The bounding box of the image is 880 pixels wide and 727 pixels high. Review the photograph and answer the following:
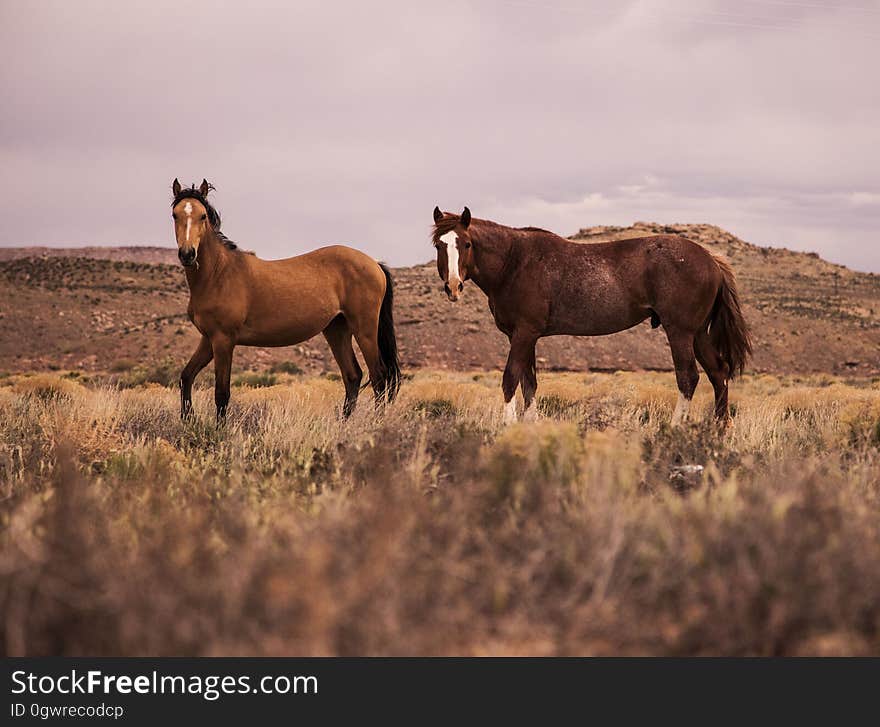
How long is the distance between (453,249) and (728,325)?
3.70 meters

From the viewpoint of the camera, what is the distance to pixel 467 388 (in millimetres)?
14062

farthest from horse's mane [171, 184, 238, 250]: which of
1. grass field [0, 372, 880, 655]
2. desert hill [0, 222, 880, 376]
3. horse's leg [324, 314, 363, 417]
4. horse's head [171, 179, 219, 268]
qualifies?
desert hill [0, 222, 880, 376]

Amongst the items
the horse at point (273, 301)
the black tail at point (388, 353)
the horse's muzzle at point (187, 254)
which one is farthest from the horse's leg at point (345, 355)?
the horse's muzzle at point (187, 254)

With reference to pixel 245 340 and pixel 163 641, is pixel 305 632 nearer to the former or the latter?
pixel 163 641

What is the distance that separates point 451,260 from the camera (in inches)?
351

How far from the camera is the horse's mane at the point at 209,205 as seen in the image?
8.97 metres

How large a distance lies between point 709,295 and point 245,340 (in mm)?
5675

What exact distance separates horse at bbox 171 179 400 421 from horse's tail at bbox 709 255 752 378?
4277 mm

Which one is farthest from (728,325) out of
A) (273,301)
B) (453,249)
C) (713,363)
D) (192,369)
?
(192,369)

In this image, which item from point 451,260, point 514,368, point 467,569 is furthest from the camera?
point 514,368

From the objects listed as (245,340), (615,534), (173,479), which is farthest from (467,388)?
(615,534)

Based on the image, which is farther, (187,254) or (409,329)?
(409,329)

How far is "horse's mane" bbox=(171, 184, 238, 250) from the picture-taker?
29.4ft

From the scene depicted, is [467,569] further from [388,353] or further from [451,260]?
[388,353]
